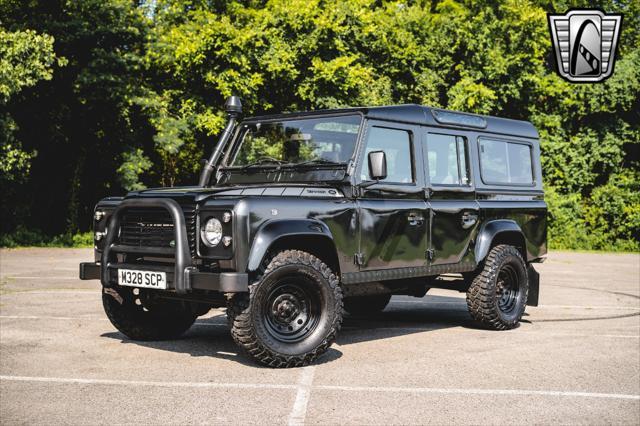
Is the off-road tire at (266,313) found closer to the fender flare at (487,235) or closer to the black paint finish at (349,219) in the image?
the black paint finish at (349,219)

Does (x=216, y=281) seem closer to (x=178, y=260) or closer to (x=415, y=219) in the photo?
(x=178, y=260)

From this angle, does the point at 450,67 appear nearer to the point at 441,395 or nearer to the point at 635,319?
the point at 635,319

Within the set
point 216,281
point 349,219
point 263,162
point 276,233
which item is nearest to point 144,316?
point 263,162

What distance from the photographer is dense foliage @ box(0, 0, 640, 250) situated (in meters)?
22.6

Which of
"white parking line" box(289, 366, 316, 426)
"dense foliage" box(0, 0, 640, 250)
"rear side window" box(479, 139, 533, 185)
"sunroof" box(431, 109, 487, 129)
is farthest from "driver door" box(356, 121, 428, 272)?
"dense foliage" box(0, 0, 640, 250)

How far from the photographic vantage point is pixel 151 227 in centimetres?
644

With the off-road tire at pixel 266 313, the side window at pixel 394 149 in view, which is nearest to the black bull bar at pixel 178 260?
the off-road tire at pixel 266 313

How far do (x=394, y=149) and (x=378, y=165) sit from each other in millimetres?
788

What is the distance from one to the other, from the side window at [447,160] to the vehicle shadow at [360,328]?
170cm

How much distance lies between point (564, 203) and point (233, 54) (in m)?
11.9

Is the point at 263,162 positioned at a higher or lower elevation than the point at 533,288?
higher

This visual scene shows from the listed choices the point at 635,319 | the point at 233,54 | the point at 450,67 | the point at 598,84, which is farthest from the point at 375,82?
the point at 635,319

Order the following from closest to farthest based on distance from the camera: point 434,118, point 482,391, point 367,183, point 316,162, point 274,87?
point 482,391 → point 367,183 → point 316,162 → point 434,118 → point 274,87

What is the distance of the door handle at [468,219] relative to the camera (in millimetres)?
8133
